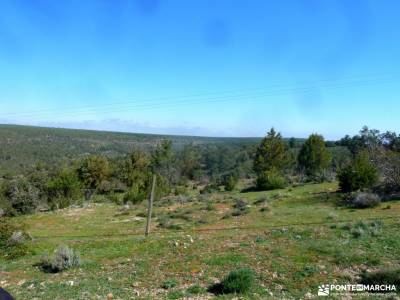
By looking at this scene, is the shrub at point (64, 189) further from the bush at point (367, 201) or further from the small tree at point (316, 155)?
the bush at point (367, 201)

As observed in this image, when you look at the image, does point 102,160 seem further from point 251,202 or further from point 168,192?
point 251,202

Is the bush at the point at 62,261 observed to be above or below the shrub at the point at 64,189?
above

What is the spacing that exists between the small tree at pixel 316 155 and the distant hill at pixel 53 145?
42.6m

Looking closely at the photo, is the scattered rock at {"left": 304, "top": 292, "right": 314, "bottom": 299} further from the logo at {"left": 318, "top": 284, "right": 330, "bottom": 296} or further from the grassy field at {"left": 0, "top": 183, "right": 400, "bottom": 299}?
the logo at {"left": 318, "top": 284, "right": 330, "bottom": 296}

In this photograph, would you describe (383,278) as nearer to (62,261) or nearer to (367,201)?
(62,261)

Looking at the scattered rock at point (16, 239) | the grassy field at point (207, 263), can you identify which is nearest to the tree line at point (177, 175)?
the grassy field at point (207, 263)

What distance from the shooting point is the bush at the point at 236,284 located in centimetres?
930

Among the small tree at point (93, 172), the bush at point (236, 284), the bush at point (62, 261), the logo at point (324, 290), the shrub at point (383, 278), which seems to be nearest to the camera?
the logo at point (324, 290)

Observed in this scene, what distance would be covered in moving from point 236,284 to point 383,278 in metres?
3.09

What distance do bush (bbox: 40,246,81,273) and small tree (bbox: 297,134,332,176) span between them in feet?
131

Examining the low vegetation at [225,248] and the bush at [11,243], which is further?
the bush at [11,243]

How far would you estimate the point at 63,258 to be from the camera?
12102mm

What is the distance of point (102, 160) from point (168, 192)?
1253cm

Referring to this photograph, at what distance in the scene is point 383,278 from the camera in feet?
30.7
